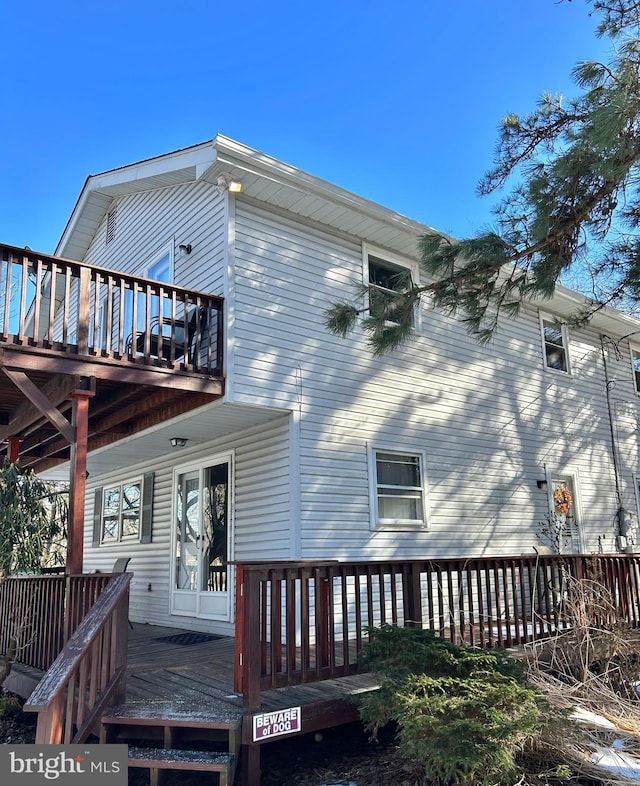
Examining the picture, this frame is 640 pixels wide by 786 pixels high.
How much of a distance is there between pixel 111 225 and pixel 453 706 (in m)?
9.32

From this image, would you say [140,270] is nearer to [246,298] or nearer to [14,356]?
[246,298]

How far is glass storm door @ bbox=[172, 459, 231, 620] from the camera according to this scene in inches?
329

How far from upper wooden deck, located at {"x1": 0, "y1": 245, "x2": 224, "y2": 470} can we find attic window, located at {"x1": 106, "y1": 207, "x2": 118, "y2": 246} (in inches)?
96.1

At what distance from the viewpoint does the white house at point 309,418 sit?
294 inches

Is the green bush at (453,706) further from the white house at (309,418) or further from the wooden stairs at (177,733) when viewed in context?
the white house at (309,418)

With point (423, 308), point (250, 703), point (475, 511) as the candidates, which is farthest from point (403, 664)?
point (423, 308)

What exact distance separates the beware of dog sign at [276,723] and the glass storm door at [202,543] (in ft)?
11.8

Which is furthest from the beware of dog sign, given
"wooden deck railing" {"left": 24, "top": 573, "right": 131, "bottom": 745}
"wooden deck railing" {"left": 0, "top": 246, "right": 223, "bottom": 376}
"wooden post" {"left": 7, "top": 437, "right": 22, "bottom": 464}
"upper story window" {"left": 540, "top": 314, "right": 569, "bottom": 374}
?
"upper story window" {"left": 540, "top": 314, "right": 569, "bottom": 374}

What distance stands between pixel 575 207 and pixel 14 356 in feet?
16.3

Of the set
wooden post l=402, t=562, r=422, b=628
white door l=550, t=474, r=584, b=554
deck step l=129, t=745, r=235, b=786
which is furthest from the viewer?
white door l=550, t=474, r=584, b=554

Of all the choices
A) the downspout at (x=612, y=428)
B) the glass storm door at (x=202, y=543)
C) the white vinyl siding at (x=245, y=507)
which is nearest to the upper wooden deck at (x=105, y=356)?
the white vinyl siding at (x=245, y=507)

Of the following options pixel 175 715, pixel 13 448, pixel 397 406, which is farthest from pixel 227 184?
pixel 175 715

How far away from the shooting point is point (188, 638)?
795 centimetres

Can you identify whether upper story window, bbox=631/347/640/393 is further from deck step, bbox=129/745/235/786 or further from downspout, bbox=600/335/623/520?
deck step, bbox=129/745/235/786
